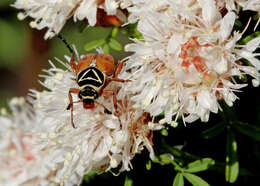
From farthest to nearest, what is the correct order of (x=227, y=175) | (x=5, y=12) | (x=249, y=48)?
(x=5, y=12)
(x=227, y=175)
(x=249, y=48)

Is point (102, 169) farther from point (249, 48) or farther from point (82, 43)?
point (82, 43)

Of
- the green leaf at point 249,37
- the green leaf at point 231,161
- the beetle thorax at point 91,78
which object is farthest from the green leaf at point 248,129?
the beetle thorax at point 91,78

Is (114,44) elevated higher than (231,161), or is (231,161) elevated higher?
(114,44)

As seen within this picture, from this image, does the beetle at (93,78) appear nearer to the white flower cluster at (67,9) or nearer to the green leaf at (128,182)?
the white flower cluster at (67,9)

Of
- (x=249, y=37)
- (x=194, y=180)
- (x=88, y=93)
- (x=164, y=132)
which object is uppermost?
(x=88, y=93)

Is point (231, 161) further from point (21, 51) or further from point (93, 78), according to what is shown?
point (21, 51)

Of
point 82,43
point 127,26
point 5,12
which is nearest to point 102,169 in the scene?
point 127,26

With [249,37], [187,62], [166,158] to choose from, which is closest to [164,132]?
[166,158]
